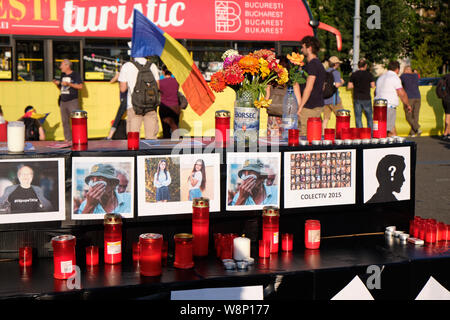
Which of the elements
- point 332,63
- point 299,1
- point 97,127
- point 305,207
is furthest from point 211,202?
point 299,1

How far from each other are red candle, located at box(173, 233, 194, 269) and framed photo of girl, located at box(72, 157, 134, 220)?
46 cm

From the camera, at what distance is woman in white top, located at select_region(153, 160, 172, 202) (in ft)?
13.4

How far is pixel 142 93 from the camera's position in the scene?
8.77 meters

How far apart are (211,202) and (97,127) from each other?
11022 mm

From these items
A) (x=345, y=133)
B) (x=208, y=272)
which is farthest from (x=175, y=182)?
(x=345, y=133)

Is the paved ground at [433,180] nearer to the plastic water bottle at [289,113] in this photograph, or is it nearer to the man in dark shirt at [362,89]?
the man in dark shirt at [362,89]

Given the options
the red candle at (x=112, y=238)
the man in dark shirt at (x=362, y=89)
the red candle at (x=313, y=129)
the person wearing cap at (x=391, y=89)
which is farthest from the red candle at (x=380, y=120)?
the man in dark shirt at (x=362, y=89)

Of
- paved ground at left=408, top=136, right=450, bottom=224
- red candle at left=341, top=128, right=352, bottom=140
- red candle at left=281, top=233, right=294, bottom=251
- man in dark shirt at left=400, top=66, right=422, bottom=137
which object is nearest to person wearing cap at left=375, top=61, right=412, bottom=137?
paved ground at left=408, top=136, right=450, bottom=224

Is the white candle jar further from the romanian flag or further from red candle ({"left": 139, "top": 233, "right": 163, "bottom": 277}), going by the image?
the romanian flag
